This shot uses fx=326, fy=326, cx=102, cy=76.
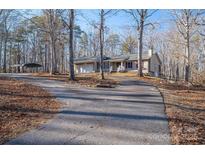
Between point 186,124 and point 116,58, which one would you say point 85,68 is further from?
point 186,124

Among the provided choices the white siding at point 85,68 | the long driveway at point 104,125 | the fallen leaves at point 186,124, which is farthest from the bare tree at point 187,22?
the white siding at point 85,68

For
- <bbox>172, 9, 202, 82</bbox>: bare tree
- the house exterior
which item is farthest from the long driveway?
the house exterior

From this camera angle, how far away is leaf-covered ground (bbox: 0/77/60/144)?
524 centimetres

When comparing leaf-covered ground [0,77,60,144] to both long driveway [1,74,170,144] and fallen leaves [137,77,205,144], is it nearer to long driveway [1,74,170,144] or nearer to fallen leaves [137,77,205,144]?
long driveway [1,74,170,144]

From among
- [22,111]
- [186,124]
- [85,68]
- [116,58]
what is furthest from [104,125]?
[85,68]

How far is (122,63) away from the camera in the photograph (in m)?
27.5

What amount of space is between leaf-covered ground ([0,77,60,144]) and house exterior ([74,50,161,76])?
17454 millimetres

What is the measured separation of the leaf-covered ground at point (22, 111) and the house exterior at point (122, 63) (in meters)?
17.5

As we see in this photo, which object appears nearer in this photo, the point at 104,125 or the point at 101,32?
the point at 104,125

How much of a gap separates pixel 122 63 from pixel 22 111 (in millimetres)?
21291

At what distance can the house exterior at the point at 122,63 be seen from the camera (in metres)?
25.9
